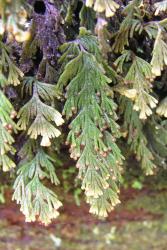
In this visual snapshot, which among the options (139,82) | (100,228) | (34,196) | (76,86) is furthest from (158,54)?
(100,228)

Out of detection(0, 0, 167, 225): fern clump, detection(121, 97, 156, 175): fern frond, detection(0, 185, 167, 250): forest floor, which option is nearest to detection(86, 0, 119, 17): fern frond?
detection(0, 0, 167, 225): fern clump

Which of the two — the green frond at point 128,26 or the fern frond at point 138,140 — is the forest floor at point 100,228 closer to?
the fern frond at point 138,140

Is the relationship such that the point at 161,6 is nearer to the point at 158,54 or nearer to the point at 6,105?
the point at 158,54

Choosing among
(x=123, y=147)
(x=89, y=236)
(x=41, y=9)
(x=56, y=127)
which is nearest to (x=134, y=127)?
(x=123, y=147)

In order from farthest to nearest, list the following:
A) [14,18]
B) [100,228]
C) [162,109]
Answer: [100,228] < [162,109] < [14,18]

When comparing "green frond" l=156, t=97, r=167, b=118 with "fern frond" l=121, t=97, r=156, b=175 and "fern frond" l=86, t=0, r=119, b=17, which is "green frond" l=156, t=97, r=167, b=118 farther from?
"fern frond" l=86, t=0, r=119, b=17

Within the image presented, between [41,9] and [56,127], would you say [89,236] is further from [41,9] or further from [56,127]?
[41,9]

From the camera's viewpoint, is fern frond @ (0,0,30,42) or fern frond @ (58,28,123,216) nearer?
fern frond @ (0,0,30,42)

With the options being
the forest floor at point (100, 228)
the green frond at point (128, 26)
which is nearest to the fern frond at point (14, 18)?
the green frond at point (128, 26)
